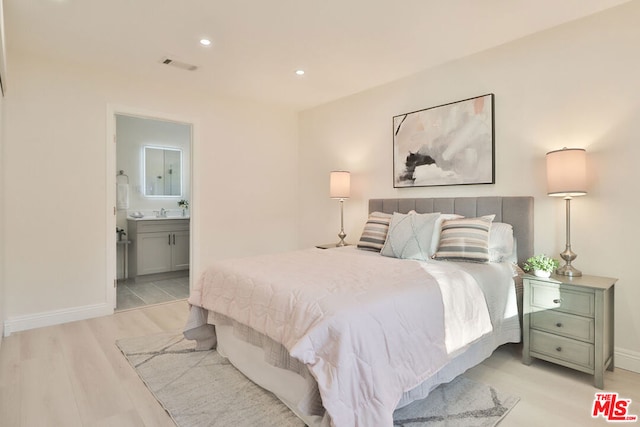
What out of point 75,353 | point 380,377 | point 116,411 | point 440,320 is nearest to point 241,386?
point 116,411

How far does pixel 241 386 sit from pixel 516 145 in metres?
2.80

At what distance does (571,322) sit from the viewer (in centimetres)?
→ 225

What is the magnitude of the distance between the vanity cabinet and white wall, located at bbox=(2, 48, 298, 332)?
1.35 m

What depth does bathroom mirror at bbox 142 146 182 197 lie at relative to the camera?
545 cm

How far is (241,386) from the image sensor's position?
2.16 metres

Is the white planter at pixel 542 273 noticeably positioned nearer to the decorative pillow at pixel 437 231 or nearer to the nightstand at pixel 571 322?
the nightstand at pixel 571 322

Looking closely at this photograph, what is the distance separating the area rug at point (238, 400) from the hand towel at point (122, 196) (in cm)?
321

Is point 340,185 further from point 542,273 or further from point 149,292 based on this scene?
point 149,292

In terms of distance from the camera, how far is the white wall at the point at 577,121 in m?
2.40

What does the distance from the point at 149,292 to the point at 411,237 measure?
3.40m

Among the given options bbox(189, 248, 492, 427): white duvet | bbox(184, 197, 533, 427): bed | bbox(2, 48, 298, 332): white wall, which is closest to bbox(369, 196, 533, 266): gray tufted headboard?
bbox(184, 197, 533, 427): bed

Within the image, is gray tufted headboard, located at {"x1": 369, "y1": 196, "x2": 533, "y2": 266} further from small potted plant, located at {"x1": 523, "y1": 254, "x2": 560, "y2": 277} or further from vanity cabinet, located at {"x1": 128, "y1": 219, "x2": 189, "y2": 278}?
vanity cabinet, located at {"x1": 128, "y1": 219, "x2": 189, "y2": 278}

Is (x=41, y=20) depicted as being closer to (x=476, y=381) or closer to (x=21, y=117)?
(x=21, y=117)

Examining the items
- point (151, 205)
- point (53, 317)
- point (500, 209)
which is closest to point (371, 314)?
point (500, 209)
